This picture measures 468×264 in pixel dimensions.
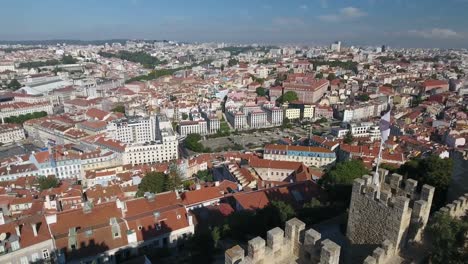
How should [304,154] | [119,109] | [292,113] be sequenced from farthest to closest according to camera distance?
1. [119,109]
2. [292,113]
3. [304,154]

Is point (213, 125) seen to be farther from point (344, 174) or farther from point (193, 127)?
→ point (344, 174)

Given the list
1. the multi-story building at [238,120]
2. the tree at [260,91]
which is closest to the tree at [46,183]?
the multi-story building at [238,120]

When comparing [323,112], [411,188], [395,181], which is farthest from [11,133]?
[411,188]

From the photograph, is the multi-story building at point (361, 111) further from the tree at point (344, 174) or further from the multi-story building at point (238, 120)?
the tree at point (344, 174)

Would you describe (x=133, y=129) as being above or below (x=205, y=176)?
above

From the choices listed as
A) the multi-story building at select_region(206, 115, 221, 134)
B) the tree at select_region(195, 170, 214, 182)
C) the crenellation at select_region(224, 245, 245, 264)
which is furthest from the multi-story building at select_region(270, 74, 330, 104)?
the crenellation at select_region(224, 245, 245, 264)

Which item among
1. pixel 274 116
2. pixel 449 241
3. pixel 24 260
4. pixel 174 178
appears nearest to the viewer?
pixel 449 241

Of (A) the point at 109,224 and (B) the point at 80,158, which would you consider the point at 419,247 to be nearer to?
(A) the point at 109,224
